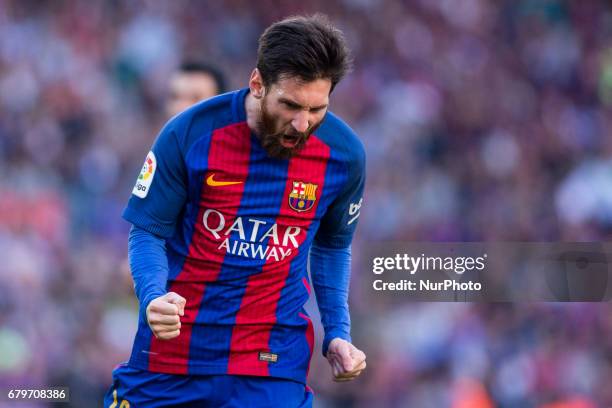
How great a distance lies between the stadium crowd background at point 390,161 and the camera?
7.38m

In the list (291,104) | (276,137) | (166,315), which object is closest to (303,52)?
(291,104)

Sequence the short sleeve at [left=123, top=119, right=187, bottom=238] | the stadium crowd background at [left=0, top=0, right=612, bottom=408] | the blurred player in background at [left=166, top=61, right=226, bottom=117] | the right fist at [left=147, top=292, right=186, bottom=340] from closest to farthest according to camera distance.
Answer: the right fist at [left=147, top=292, right=186, bottom=340], the short sleeve at [left=123, top=119, right=187, bottom=238], the blurred player in background at [left=166, top=61, right=226, bottom=117], the stadium crowd background at [left=0, top=0, right=612, bottom=408]

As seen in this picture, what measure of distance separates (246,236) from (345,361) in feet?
1.48

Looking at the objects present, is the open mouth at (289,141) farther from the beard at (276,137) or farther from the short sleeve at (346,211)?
the short sleeve at (346,211)

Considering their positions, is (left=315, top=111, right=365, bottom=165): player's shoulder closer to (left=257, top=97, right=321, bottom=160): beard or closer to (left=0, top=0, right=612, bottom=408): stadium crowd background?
(left=257, top=97, right=321, bottom=160): beard

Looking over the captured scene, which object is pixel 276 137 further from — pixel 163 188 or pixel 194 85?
pixel 194 85

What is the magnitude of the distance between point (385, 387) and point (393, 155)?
2021 mm

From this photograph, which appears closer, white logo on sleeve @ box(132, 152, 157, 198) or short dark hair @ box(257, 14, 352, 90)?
short dark hair @ box(257, 14, 352, 90)

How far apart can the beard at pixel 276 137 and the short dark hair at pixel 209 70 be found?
6.99ft

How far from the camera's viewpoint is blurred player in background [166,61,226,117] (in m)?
4.94

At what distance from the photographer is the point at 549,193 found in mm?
8242

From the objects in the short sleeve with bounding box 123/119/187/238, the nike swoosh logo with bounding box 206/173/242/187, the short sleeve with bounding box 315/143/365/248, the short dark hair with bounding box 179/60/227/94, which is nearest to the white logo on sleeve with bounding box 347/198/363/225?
the short sleeve with bounding box 315/143/365/248

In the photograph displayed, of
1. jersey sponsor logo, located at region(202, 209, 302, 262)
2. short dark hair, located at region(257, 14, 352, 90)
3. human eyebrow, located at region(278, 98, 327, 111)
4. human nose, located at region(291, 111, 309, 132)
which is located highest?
short dark hair, located at region(257, 14, 352, 90)

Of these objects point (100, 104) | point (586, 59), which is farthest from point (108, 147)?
point (586, 59)
